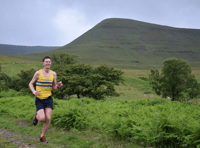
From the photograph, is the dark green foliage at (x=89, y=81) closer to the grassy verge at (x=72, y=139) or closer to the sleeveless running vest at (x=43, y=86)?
the grassy verge at (x=72, y=139)

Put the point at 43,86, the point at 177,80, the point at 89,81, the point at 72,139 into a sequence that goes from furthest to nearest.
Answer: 1. the point at 177,80
2. the point at 89,81
3. the point at 72,139
4. the point at 43,86

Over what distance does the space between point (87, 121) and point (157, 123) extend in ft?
11.6

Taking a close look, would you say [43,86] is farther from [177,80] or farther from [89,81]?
[177,80]

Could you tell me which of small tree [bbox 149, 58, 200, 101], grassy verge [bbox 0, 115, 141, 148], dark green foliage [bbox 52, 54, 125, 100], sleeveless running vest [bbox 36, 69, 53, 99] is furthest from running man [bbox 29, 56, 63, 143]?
small tree [bbox 149, 58, 200, 101]

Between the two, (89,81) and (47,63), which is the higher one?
(47,63)

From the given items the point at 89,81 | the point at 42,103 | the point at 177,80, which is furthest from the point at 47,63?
the point at 177,80

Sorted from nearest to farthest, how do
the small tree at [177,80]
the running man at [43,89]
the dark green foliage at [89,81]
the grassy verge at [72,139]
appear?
1. the running man at [43,89]
2. the grassy verge at [72,139]
3. the dark green foliage at [89,81]
4. the small tree at [177,80]

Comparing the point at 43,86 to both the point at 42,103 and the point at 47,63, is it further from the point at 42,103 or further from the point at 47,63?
the point at 47,63

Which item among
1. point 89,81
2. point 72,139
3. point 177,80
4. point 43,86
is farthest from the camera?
point 177,80

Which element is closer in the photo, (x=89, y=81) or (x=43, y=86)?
(x=43, y=86)

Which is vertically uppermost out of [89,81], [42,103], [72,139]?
[42,103]

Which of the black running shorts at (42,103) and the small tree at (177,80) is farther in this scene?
the small tree at (177,80)

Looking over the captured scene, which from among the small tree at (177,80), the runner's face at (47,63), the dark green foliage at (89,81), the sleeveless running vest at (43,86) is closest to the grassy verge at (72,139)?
the sleeveless running vest at (43,86)

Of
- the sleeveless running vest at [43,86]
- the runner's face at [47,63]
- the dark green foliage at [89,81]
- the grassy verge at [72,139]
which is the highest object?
the runner's face at [47,63]
